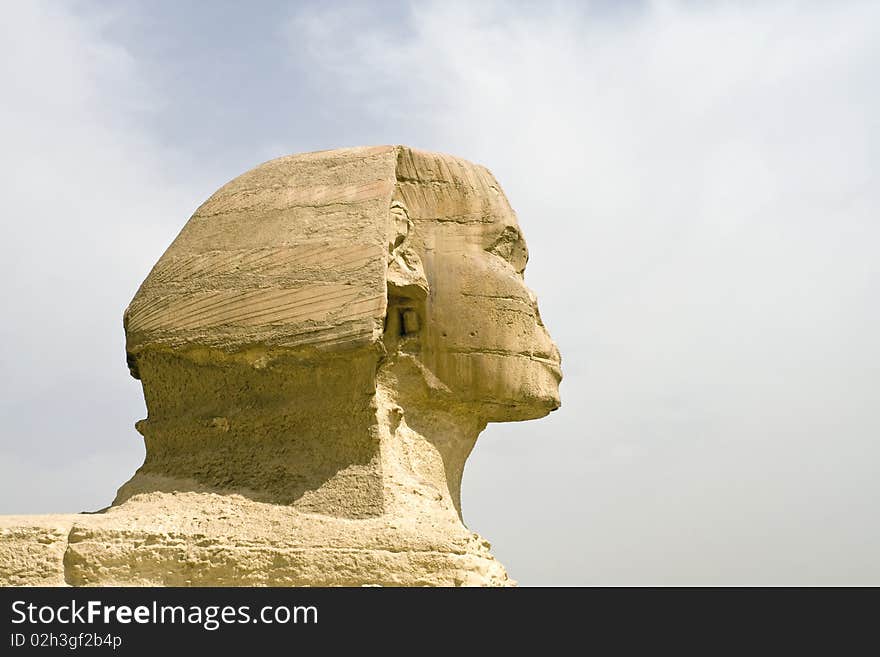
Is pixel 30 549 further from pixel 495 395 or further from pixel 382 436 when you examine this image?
pixel 495 395

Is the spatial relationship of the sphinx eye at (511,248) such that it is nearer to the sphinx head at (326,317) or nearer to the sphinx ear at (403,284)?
the sphinx head at (326,317)

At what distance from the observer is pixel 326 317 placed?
8.14m

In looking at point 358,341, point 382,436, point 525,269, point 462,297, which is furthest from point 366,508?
point 525,269

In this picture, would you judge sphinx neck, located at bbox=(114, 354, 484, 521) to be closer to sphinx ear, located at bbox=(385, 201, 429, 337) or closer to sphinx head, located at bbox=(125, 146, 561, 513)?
sphinx head, located at bbox=(125, 146, 561, 513)

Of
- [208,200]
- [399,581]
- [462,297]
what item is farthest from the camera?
[208,200]

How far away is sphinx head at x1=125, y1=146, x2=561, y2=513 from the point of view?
8203mm

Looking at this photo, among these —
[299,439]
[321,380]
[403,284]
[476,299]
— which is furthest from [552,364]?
[299,439]

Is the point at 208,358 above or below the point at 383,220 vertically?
below

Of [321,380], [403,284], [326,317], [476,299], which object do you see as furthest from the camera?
[476,299]

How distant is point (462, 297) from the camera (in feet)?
28.6

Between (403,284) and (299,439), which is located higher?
(403,284)

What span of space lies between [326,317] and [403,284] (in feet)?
1.98

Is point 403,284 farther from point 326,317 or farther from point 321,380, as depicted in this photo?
point 321,380

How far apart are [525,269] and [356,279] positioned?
1668mm
